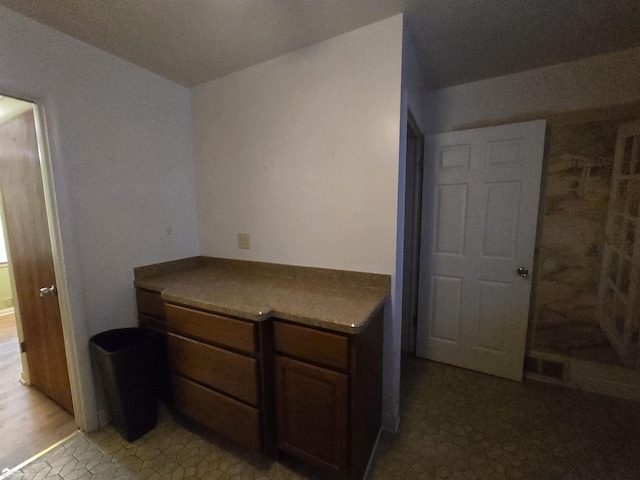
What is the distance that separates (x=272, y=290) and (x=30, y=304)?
1.78m

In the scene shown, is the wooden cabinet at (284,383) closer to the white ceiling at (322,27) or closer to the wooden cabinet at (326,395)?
the wooden cabinet at (326,395)

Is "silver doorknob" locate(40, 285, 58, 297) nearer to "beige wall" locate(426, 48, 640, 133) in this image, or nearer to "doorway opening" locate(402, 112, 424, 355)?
"doorway opening" locate(402, 112, 424, 355)

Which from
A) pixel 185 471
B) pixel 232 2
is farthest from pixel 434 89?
pixel 185 471

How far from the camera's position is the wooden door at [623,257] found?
5.62 ft

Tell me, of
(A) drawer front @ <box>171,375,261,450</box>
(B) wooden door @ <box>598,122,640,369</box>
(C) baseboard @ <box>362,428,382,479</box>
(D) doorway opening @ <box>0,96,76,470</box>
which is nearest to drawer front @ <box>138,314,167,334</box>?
(A) drawer front @ <box>171,375,261,450</box>

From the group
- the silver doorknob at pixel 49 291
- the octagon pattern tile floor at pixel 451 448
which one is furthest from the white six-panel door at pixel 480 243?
the silver doorknob at pixel 49 291

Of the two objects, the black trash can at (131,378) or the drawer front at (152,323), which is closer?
the black trash can at (131,378)

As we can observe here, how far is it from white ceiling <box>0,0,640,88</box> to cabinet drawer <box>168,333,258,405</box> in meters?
1.73

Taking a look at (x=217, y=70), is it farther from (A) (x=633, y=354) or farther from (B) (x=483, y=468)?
(A) (x=633, y=354)

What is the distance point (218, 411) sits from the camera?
1450 millimetres

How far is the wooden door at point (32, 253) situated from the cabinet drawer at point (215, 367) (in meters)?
0.80

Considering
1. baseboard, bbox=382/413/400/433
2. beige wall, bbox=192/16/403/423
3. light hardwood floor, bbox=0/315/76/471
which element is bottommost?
light hardwood floor, bbox=0/315/76/471

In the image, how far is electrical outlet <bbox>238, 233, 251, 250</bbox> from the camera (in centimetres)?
203

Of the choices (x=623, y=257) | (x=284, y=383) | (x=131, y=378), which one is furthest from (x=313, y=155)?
(x=623, y=257)
